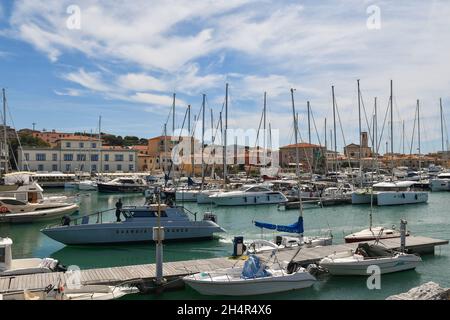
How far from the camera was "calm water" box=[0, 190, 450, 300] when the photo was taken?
1764 centimetres

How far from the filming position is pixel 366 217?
1651 inches

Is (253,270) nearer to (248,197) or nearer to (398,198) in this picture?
(248,197)

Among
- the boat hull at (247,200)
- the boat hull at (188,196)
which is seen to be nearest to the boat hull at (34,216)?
the boat hull at (247,200)

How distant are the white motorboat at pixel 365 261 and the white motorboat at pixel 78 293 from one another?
866cm

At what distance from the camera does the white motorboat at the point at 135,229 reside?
85.6ft

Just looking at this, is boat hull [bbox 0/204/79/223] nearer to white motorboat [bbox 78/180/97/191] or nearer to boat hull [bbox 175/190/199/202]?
boat hull [bbox 175/190/199/202]

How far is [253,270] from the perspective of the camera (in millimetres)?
16484

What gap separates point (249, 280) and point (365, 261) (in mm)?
6070

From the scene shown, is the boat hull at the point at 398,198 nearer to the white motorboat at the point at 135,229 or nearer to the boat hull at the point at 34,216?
the white motorboat at the point at 135,229

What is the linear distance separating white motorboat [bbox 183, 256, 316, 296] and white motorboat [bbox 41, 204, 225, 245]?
32.7 feet

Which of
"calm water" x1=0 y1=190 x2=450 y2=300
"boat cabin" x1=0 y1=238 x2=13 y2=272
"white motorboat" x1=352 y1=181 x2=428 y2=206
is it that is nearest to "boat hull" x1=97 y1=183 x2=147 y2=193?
"calm water" x1=0 y1=190 x2=450 y2=300
